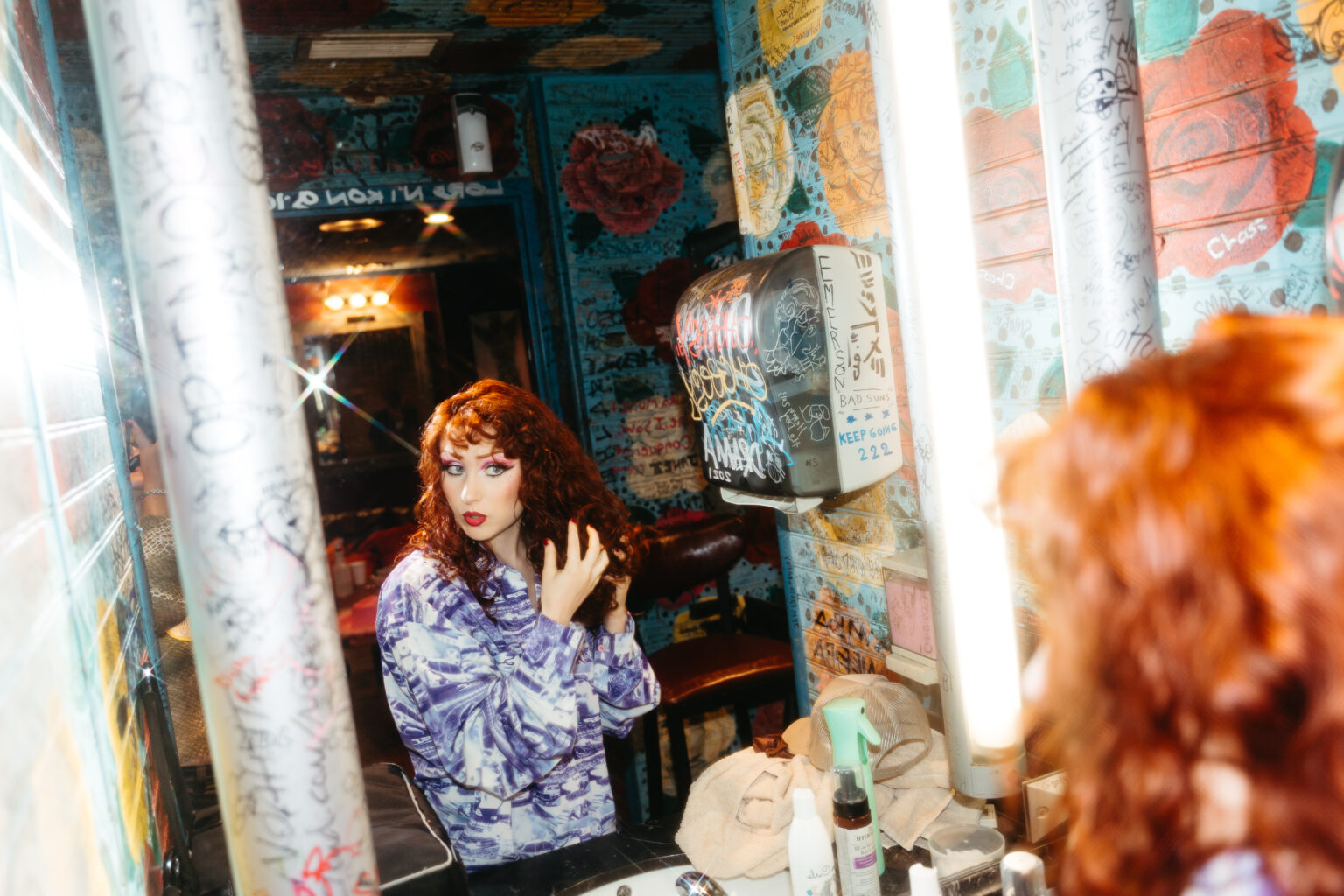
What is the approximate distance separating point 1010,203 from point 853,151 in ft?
1.42

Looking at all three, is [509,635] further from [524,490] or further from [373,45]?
[373,45]

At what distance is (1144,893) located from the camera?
64cm

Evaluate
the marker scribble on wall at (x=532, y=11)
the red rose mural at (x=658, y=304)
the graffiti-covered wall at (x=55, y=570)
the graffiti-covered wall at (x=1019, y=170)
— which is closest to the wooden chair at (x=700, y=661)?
the graffiti-covered wall at (x=1019, y=170)

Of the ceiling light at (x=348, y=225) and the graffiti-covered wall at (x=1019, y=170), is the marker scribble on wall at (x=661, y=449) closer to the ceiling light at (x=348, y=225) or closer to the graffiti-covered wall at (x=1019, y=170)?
the ceiling light at (x=348, y=225)

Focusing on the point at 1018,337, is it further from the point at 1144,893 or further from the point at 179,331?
the point at 179,331

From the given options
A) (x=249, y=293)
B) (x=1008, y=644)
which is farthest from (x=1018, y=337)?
(x=249, y=293)

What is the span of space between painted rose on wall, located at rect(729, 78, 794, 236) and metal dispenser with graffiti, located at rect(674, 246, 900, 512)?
39cm

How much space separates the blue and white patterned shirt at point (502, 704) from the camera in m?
1.93

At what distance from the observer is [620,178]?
453 centimetres

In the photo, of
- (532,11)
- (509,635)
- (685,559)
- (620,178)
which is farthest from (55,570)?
(620,178)

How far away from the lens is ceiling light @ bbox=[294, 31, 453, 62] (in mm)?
3480

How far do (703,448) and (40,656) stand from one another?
1.45 meters

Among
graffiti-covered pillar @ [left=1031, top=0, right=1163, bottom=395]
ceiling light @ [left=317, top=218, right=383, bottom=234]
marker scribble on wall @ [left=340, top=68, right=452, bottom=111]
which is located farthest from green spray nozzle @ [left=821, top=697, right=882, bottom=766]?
ceiling light @ [left=317, top=218, right=383, bottom=234]

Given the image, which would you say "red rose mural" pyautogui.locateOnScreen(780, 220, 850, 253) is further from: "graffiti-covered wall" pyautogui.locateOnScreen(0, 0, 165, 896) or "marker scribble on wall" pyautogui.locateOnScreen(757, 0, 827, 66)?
"graffiti-covered wall" pyautogui.locateOnScreen(0, 0, 165, 896)
